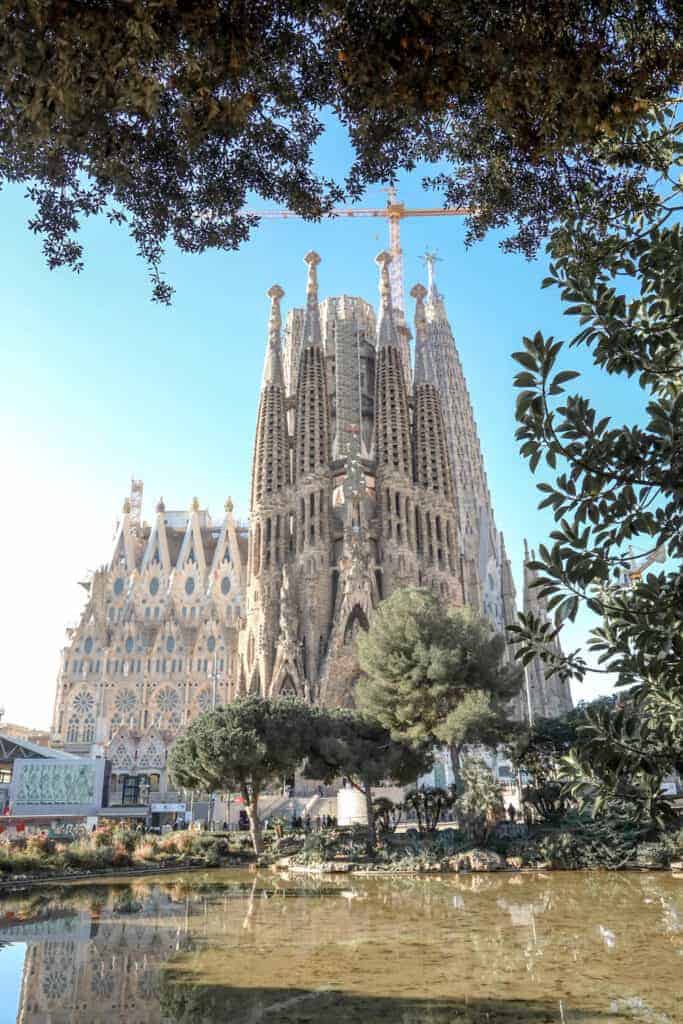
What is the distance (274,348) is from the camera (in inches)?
2062

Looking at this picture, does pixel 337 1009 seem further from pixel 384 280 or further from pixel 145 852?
pixel 384 280

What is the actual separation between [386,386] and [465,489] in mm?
17952

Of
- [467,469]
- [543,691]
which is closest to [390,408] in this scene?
[467,469]

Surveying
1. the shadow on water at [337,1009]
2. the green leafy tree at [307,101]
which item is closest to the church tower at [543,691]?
the shadow on water at [337,1009]

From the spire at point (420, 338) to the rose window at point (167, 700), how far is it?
99.1 ft

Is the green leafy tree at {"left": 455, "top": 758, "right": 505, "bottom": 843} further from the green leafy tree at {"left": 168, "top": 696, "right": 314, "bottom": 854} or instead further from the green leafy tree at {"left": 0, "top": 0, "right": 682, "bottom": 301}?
the green leafy tree at {"left": 0, "top": 0, "right": 682, "bottom": 301}

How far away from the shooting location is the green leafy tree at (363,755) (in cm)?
2178

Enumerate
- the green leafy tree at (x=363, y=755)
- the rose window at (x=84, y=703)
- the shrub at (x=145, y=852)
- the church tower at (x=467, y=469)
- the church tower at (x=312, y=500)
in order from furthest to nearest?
the church tower at (x=467, y=469) → the rose window at (x=84, y=703) → the church tower at (x=312, y=500) → the green leafy tree at (x=363, y=755) → the shrub at (x=145, y=852)

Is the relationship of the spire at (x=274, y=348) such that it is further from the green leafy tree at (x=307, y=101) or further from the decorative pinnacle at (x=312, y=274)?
the green leafy tree at (x=307, y=101)

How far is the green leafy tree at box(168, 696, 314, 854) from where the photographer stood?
2106 centimetres

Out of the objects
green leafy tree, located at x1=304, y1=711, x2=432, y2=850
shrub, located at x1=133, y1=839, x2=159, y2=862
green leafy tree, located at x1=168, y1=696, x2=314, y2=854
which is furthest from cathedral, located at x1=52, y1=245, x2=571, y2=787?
shrub, located at x1=133, y1=839, x2=159, y2=862

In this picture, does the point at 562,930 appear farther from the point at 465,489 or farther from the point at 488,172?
the point at 465,489

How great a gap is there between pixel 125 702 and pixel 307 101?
2368 inches

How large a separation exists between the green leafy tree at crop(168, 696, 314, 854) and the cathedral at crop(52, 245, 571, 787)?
13955 millimetres
